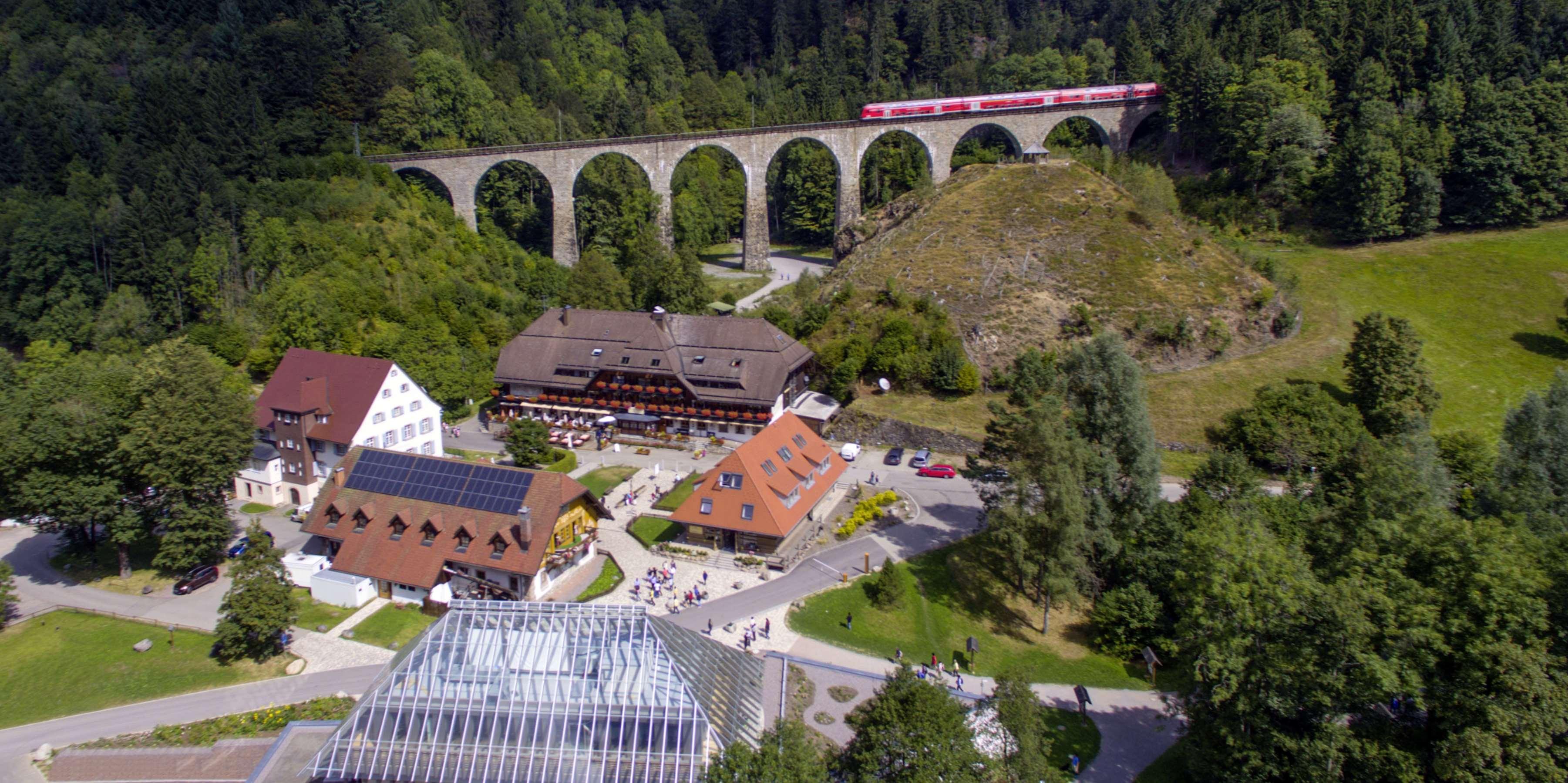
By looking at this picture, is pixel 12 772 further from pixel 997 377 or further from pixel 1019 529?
pixel 997 377

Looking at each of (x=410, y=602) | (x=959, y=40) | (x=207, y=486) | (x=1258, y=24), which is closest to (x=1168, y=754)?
(x=410, y=602)

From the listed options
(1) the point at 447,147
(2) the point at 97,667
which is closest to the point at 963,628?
(2) the point at 97,667

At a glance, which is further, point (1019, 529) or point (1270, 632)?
point (1019, 529)

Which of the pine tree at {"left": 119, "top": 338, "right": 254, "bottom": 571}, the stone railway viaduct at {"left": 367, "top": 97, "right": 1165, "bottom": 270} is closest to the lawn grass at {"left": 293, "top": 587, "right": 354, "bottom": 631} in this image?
the pine tree at {"left": 119, "top": 338, "right": 254, "bottom": 571}

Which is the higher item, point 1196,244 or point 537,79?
point 537,79

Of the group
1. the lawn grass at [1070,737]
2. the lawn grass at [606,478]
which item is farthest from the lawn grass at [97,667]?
the lawn grass at [1070,737]

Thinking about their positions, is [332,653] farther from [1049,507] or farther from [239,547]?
[1049,507]

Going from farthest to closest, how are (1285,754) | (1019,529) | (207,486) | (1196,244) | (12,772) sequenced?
(1196,244) < (207,486) < (1019,529) < (12,772) < (1285,754)
